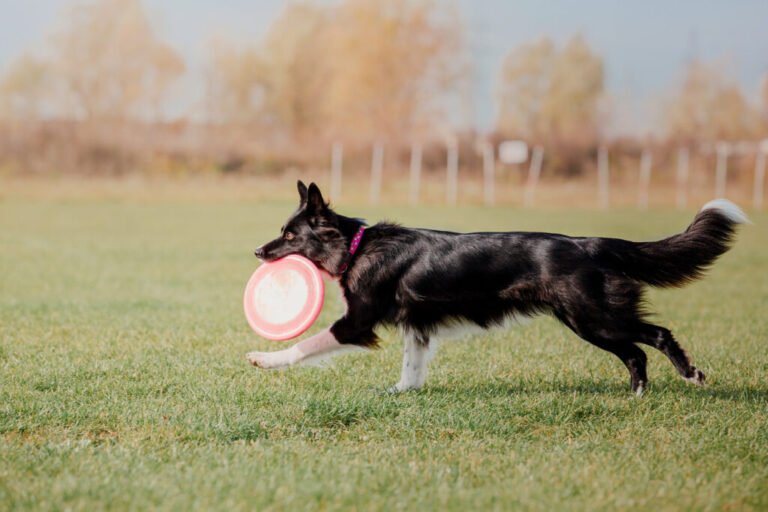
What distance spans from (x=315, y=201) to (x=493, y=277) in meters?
1.33

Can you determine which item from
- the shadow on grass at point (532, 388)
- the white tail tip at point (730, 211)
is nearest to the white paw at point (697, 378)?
the shadow on grass at point (532, 388)

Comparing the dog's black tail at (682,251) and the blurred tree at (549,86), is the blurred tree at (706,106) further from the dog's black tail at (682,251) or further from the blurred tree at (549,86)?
the dog's black tail at (682,251)

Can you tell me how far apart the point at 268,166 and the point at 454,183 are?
423 inches

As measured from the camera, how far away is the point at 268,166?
3922 centimetres

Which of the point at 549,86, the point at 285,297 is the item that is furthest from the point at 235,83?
the point at 285,297

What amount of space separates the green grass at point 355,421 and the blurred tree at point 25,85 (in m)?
38.1

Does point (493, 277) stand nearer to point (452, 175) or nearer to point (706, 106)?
point (452, 175)

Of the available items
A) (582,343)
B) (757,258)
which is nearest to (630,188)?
(757,258)

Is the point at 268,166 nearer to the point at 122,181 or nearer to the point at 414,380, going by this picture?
the point at 122,181

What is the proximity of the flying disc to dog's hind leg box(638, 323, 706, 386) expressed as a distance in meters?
2.25

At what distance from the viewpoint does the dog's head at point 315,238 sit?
491 centimetres

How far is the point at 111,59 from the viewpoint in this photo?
4319cm

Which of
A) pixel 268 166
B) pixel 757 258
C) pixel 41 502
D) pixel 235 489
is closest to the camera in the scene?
pixel 41 502

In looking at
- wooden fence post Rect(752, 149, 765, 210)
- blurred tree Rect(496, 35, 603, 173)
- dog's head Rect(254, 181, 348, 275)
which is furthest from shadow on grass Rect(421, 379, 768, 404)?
blurred tree Rect(496, 35, 603, 173)
